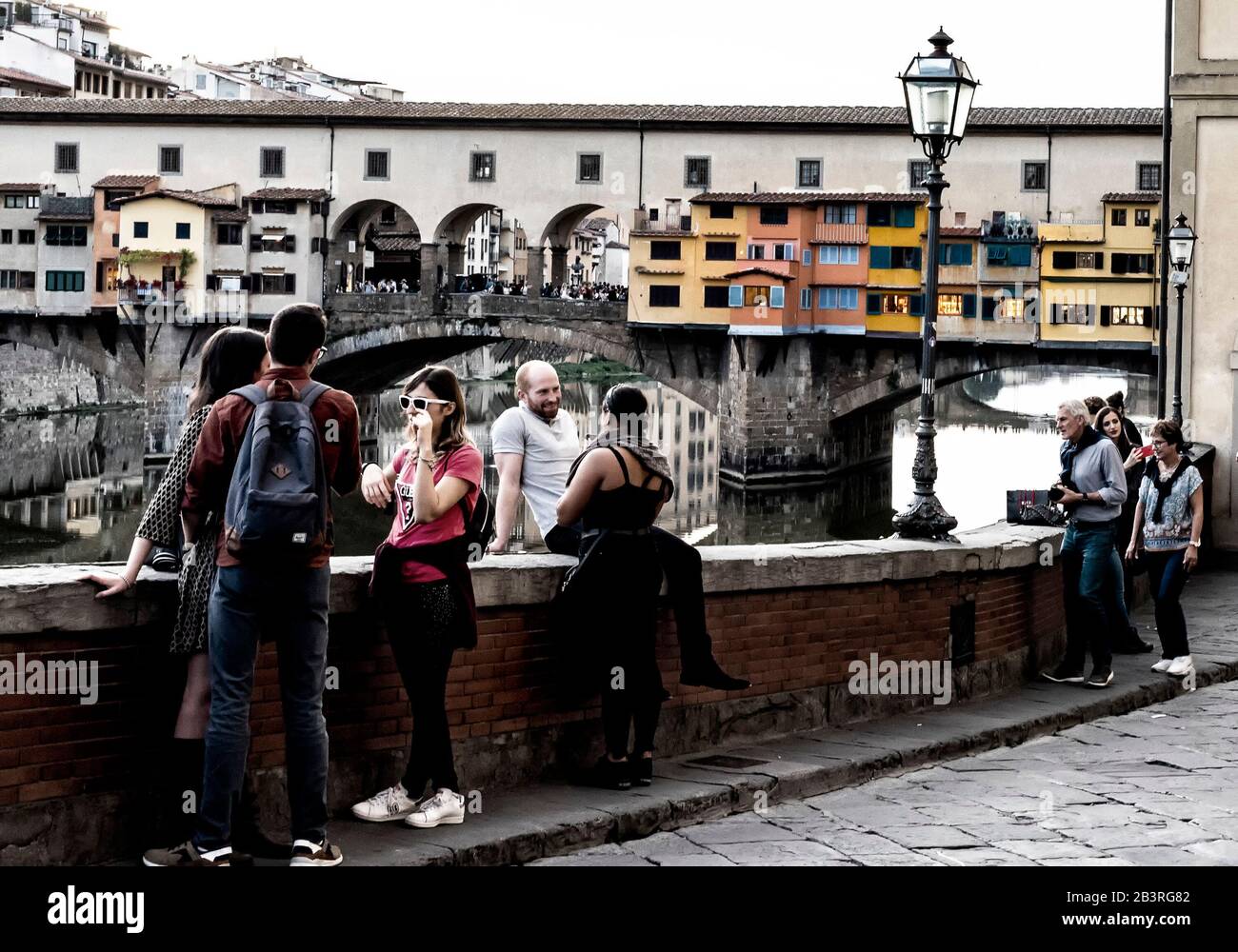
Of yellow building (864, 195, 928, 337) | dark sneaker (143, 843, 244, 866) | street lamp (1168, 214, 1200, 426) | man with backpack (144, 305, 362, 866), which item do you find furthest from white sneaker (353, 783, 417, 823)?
yellow building (864, 195, 928, 337)

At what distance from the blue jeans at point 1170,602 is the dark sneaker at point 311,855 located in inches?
187

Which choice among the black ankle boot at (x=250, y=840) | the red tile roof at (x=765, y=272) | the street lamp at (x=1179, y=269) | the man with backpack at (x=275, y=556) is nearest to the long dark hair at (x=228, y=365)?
the man with backpack at (x=275, y=556)

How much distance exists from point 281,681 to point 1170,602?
4.92 meters

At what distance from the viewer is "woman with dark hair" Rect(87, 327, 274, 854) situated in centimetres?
429

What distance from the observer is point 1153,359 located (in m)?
35.1

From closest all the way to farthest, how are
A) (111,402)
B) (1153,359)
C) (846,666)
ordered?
(846,666) → (1153,359) → (111,402)

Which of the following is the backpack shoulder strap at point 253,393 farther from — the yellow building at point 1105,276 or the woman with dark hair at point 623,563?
the yellow building at point 1105,276

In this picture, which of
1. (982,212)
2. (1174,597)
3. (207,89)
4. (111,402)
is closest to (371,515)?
(982,212)

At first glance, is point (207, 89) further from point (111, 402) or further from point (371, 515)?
point (371, 515)

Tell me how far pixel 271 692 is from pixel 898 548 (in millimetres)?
2825

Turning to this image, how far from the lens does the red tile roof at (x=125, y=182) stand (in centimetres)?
4356

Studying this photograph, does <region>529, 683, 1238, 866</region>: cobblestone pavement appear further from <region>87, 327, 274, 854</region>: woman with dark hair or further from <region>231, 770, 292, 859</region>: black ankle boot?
<region>87, 327, 274, 854</region>: woman with dark hair

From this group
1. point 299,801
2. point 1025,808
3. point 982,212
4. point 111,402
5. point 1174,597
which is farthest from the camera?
point 111,402
